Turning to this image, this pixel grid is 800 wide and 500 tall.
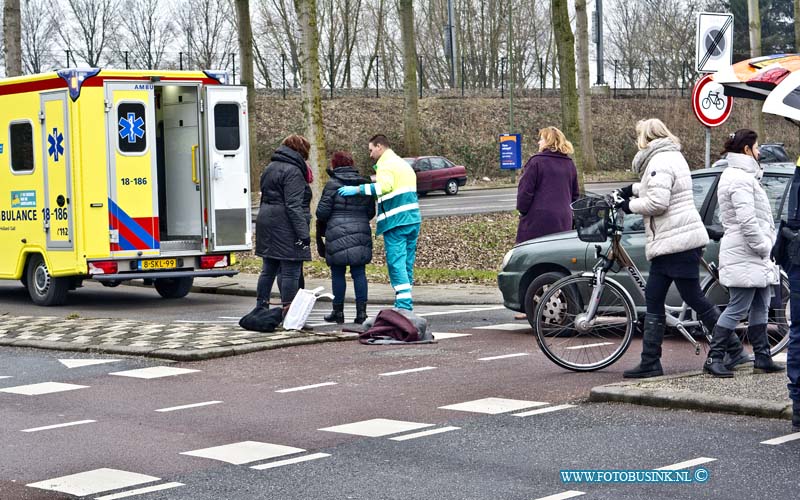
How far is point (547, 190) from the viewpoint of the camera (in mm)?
12953

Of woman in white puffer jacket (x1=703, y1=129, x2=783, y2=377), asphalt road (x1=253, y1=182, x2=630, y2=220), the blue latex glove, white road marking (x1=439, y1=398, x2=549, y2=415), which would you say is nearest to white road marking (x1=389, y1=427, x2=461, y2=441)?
white road marking (x1=439, y1=398, x2=549, y2=415)

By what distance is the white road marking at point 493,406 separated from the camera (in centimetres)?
818

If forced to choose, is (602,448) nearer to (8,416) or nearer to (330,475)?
(330,475)

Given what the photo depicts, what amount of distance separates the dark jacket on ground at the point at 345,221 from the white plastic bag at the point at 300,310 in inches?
17.1

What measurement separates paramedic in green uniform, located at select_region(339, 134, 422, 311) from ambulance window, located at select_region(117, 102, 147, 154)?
500 cm

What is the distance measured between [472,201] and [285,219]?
25529mm

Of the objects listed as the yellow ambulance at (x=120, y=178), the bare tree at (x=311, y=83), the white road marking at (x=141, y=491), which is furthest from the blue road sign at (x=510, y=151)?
the white road marking at (x=141, y=491)

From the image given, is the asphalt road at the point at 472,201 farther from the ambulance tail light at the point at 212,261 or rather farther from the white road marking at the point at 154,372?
the white road marking at the point at 154,372

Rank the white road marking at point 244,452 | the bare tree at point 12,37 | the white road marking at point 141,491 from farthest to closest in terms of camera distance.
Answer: the bare tree at point 12,37 → the white road marking at point 244,452 → the white road marking at point 141,491

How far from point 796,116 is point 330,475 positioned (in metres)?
3.18

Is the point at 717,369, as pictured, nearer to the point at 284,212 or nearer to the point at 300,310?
the point at 300,310

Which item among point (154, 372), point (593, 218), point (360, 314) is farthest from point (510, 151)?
point (593, 218)

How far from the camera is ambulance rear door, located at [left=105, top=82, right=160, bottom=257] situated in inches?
634

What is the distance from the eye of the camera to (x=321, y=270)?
68.1ft
